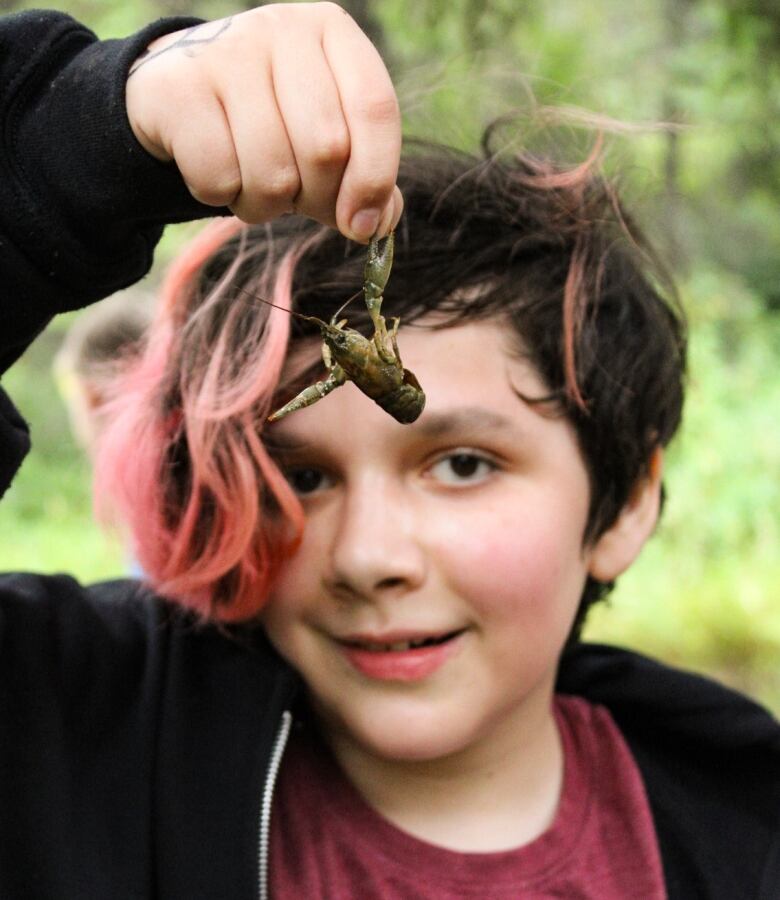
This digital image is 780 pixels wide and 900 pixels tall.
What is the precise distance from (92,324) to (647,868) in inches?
163

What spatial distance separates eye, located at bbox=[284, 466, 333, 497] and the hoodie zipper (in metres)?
0.45

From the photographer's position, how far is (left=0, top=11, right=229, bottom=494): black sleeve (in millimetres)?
1469

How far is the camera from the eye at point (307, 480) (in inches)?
80.4

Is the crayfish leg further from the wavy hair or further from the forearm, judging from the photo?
the wavy hair

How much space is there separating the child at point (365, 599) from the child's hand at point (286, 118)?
651mm

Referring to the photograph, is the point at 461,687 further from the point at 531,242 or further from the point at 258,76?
the point at 258,76

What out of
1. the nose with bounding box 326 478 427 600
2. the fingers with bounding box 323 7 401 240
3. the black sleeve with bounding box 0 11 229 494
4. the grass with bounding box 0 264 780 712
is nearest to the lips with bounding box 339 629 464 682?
the nose with bounding box 326 478 427 600

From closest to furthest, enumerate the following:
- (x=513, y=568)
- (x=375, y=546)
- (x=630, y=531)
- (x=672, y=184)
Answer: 1. (x=375, y=546)
2. (x=513, y=568)
3. (x=630, y=531)
4. (x=672, y=184)

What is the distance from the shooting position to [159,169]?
57.7 inches

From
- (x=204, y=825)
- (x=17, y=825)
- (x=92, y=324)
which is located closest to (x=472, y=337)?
(x=204, y=825)

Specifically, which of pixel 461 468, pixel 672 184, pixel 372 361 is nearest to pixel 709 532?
pixel 672 184

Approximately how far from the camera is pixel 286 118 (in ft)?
4.33

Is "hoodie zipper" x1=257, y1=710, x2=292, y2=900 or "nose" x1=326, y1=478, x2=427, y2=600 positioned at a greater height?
"nose" x1=326, y1=478, x2=427, y2=600

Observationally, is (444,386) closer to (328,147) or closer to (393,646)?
(393,646)
